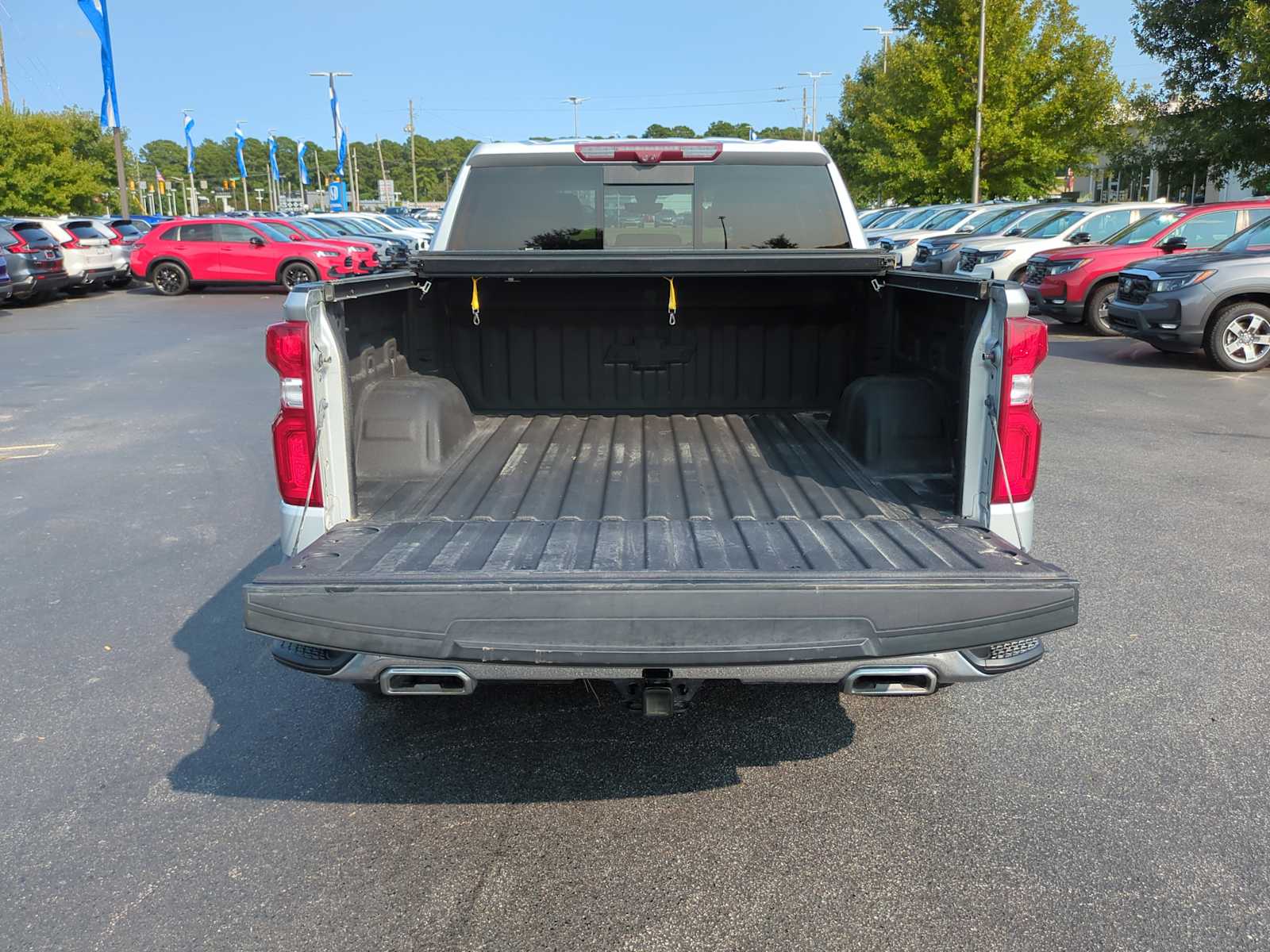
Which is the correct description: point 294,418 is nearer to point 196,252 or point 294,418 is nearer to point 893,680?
point 893,680

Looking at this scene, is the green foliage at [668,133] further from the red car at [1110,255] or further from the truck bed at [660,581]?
the red car at [1110,255]

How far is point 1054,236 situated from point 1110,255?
2.91m

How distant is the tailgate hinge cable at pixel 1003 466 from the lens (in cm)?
336

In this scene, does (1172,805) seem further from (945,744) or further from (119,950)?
(119,950)

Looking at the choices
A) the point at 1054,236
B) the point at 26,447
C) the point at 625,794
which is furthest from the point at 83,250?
the point at 625,794

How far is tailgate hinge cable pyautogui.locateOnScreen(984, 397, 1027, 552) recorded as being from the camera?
3355 millimetres

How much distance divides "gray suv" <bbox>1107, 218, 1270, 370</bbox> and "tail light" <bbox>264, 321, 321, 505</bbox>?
1091 centimetres

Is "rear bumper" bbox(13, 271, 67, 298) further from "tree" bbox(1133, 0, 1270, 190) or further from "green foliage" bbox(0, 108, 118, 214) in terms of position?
"tree" bbox(1133, 0, 1270, 190)

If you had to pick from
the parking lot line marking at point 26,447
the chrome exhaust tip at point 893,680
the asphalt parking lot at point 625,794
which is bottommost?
the asphalt parking lot at point 625,794

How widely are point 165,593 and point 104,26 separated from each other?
29.3 m

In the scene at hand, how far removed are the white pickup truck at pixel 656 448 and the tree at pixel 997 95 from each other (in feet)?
91.7

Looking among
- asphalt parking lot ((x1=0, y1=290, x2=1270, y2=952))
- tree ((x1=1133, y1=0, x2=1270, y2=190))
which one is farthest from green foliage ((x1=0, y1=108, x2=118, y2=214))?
asphalt parking lot ((x1=0, y1=290, x2=1270, y2=952))

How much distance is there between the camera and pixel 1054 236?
1678cm

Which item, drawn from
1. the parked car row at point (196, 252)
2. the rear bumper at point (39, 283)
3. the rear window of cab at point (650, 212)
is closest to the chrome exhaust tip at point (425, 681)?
the rear window of cab at point (650, 212)
